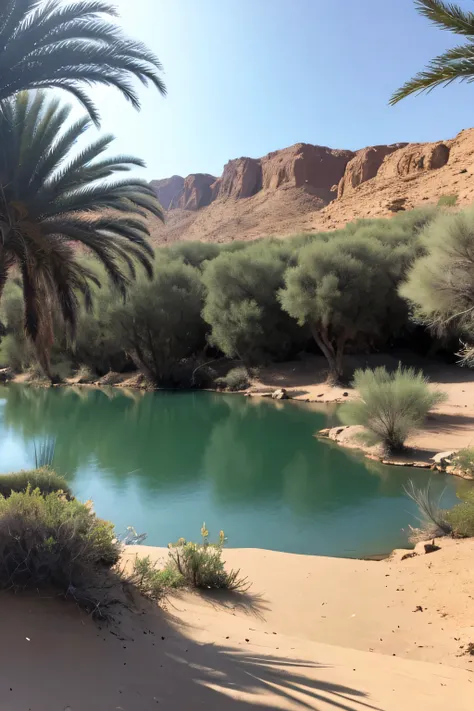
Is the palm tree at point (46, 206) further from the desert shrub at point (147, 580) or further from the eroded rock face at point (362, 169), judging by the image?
the eroded rock face at point (362, 169)

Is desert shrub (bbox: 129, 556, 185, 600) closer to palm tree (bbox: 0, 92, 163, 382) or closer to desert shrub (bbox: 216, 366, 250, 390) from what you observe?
palm tree (bbox: 0, 92, 163, 382)

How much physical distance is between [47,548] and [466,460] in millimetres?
8209

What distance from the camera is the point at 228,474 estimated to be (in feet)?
42.0

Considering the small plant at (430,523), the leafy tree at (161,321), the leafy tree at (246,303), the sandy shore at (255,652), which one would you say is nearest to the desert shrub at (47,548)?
the sandy shore at (255,652)

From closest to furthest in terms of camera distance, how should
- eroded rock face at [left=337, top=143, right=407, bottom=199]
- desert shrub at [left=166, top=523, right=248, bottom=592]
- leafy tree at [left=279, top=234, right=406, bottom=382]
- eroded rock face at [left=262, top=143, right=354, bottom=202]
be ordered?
desert shrub at [left=166, top=523, right=248, bottom=592], leafy tree at [left=279, top=234, right=406, bottom=382], eroded rock face at [left=337, top=143, right=407, bottom=199], eroded rock face at [left=262, top=143, right=354, bottom=202]

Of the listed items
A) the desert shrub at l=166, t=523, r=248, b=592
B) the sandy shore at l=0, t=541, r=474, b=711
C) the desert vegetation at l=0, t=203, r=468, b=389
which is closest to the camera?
the sandy shore at l=0, t=541, r=474, b=711

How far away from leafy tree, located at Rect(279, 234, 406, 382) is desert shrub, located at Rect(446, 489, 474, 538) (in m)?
17.3

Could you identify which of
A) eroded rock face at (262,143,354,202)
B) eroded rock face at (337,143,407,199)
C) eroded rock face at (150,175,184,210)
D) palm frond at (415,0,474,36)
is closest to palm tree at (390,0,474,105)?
palm frond at (415,0,474,36)

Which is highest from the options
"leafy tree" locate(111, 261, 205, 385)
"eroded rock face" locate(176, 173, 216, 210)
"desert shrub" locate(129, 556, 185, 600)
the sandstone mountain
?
"eroded rock face" locate(176, 173, 216, 210)

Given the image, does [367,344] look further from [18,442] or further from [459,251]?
[18,442]

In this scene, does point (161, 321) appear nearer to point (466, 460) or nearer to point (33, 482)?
point (33, 482)

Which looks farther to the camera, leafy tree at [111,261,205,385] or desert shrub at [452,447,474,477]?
leafy tree at [111,261,205,385]

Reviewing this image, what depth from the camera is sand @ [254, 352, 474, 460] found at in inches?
532

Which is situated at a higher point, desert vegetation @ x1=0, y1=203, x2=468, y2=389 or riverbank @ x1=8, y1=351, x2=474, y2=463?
desert vegetation @ x1=0, y1=203, x2=468, y2=389
